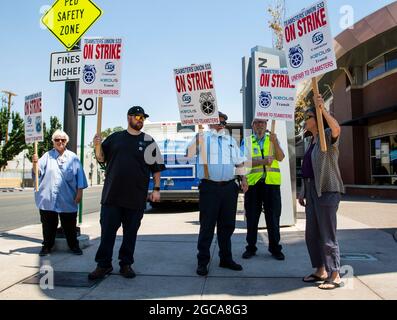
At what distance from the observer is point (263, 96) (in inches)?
233

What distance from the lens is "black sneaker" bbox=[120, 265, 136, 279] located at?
15.5ft

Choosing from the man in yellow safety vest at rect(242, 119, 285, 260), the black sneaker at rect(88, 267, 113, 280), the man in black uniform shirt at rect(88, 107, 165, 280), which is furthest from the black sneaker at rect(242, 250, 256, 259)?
the black sneaker at rect(88, 267, 113, 280)

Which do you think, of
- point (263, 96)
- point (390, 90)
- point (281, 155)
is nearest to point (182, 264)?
point (281, 155)

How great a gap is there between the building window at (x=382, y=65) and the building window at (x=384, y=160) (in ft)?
10.1

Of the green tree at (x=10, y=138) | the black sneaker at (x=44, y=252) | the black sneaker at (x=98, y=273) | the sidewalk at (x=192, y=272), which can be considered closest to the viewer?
the sidewalk at (x=192, y=272)

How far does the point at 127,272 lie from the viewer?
4746 mm

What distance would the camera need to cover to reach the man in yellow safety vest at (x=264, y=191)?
5.76 metres

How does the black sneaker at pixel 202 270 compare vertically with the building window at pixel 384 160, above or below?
below

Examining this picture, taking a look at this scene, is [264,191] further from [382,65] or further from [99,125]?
[382,65]

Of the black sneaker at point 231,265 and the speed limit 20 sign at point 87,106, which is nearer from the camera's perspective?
the black sneaker at point 231,265

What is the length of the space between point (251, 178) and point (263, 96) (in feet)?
3.99

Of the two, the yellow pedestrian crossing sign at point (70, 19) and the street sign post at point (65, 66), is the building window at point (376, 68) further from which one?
the street sign post at point (65, 66)

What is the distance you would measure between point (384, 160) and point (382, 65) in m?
4.40

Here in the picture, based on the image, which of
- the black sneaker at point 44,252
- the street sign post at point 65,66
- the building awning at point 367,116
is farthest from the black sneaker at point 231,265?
the building awning at point 367,116
